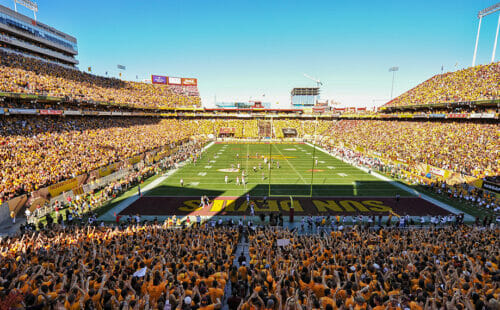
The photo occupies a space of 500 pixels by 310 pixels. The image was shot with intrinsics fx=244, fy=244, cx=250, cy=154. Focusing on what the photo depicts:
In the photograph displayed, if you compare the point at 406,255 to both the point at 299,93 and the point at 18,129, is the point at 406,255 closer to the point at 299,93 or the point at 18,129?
the point at 18,129

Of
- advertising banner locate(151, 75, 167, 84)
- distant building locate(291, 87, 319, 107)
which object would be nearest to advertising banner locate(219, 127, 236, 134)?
advertising banner locate(151, 75, 167, 84)

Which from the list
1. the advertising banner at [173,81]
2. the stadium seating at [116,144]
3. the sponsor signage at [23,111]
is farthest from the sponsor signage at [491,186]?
the advertising banner at [173,81]

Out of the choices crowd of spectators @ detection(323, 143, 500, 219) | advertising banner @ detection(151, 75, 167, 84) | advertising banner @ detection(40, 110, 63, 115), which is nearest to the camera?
crowd of spectators @ detection(323, 143, 500, 219)

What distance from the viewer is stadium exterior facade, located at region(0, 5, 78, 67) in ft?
124

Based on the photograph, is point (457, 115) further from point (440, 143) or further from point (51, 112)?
point (51, 112)

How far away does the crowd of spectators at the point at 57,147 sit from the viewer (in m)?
18.7

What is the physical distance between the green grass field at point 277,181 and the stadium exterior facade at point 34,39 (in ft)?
117

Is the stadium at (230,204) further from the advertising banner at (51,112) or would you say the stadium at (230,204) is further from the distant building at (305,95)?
the distant building at (305,95)

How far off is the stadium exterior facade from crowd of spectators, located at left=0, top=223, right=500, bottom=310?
4566 cm

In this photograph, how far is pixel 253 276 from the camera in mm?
6414

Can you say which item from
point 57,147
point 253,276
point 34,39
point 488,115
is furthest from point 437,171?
point 34,39

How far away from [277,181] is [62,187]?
18958mm

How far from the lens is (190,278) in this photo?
5.88 meters

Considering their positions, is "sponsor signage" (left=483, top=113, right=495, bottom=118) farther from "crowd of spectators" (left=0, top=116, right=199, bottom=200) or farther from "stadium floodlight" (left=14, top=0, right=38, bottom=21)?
"stadium floodlight" (left=14, top=0, right=38, bottom=21)
